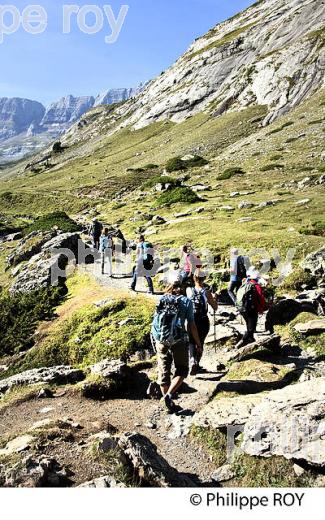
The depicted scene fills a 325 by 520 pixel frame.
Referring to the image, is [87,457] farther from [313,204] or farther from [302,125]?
[302,125]

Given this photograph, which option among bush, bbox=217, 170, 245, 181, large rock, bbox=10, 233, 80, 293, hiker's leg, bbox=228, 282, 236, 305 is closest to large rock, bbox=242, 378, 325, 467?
hiker's leg, bbox=228, 282, 236, 305

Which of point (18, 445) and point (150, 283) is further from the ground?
point (150, 283)

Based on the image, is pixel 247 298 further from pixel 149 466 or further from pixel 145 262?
pixel 145 262

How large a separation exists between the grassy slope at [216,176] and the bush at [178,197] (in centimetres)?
105

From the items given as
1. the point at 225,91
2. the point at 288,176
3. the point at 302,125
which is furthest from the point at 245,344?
the point at 225,91

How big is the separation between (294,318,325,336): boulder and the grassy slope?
7.77m

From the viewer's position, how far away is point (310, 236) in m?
22.1

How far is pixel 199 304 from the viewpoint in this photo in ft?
35.8

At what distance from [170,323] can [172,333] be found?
22 cm

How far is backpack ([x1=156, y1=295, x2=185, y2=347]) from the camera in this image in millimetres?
9062

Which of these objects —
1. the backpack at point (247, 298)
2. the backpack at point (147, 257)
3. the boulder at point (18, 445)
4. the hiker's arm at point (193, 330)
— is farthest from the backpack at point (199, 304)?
the backpack at point (147, 257)

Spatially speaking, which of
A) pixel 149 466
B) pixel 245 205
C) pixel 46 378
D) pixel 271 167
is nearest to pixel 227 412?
pixel 149 466

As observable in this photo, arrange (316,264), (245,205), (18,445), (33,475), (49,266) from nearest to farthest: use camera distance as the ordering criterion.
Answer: (33,475)
(18,445)
(316,264)
(49,266)
(245,205)

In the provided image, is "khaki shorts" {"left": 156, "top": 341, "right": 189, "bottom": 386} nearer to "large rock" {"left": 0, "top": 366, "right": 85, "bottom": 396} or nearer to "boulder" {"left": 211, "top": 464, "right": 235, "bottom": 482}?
"boulder" {"left": 211, "top": 464, "right": 235, "bottom": 482}
